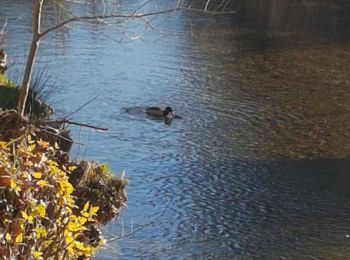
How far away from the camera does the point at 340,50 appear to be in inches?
776

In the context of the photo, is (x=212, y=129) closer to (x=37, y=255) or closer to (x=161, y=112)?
(x=161, y=112)

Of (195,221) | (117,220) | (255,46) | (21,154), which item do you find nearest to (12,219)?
(21,154)

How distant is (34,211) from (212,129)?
352 inches

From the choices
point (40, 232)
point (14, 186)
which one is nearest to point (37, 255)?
point (40, 232)

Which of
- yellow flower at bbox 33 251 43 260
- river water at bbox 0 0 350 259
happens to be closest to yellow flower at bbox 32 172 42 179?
yellow flower at bbox 33 251 43 260

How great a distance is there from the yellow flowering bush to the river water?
8.76 feet

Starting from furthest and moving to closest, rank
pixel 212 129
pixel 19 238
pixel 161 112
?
pixel 161 112 → pixel 212 129 → pixel 19 238

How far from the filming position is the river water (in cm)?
811

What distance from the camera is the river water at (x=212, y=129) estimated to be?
8109 millimetres

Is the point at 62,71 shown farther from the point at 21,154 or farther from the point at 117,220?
the point at 21,154

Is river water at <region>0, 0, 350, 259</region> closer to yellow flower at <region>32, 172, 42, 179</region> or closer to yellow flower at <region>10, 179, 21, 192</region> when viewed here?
yellow flower at <region>32, 172, 42, 179</region>

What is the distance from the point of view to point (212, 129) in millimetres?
11820

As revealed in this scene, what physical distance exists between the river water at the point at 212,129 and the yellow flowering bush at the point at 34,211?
2.67 m

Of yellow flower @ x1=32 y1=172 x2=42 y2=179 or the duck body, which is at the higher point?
yellow flower @ x1=32 y1=172 x2=42 y2=179
